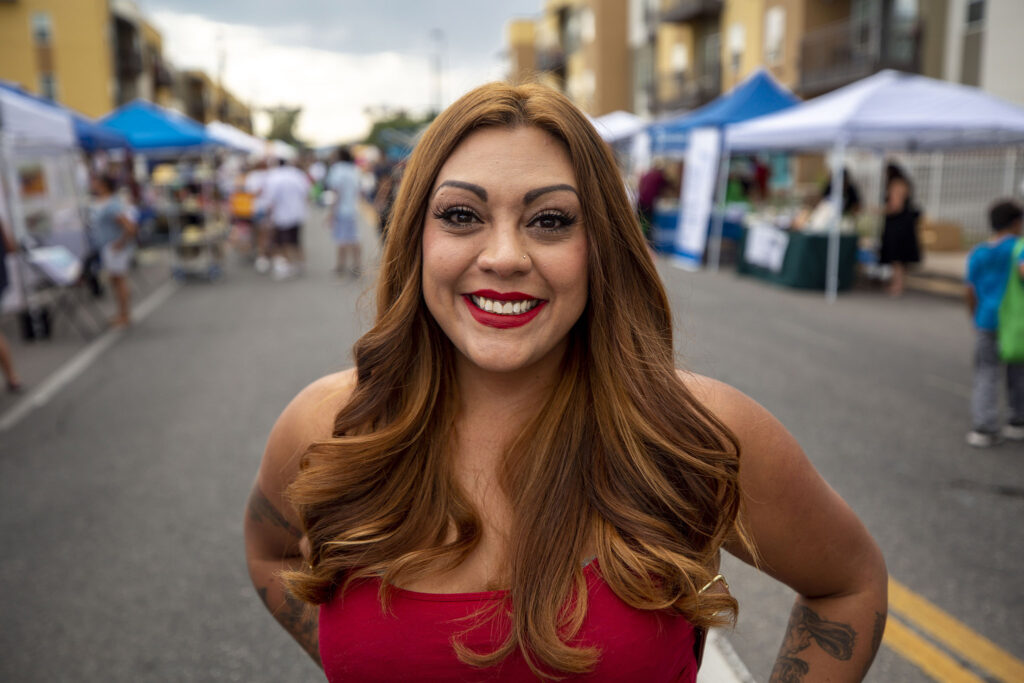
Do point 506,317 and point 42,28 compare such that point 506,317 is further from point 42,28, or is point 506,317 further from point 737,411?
point 42,28

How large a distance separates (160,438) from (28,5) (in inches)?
1787

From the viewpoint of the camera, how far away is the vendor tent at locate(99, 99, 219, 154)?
1709 centimetres

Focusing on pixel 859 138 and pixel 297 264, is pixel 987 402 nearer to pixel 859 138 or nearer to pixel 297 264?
pixel 859 138

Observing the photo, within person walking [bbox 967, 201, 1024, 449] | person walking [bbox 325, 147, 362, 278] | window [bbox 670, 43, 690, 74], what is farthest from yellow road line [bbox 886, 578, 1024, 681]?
window [bbox 670, 43, 690, 74]

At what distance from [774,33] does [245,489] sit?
27821 mm

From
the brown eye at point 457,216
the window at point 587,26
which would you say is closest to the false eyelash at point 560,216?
the brown eye at point 457,216

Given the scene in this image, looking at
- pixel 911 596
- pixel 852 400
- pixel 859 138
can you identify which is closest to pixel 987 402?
pixel 852 400

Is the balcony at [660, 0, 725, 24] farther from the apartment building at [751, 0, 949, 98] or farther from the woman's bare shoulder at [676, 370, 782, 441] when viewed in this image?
the woman's bare shoulder at [676, 370, 782, 441]

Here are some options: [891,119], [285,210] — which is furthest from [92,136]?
[891,119]

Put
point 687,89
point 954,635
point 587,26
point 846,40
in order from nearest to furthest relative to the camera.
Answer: point 954,635, point 846,40, point 687,89, point 587,26

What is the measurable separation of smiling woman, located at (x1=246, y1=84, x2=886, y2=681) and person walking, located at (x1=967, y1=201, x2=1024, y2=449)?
190 inches

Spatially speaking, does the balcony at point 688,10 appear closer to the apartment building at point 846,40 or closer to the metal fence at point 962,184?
the apartment building at point 846,40

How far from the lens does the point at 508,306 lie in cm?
148

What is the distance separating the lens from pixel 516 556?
144cm
